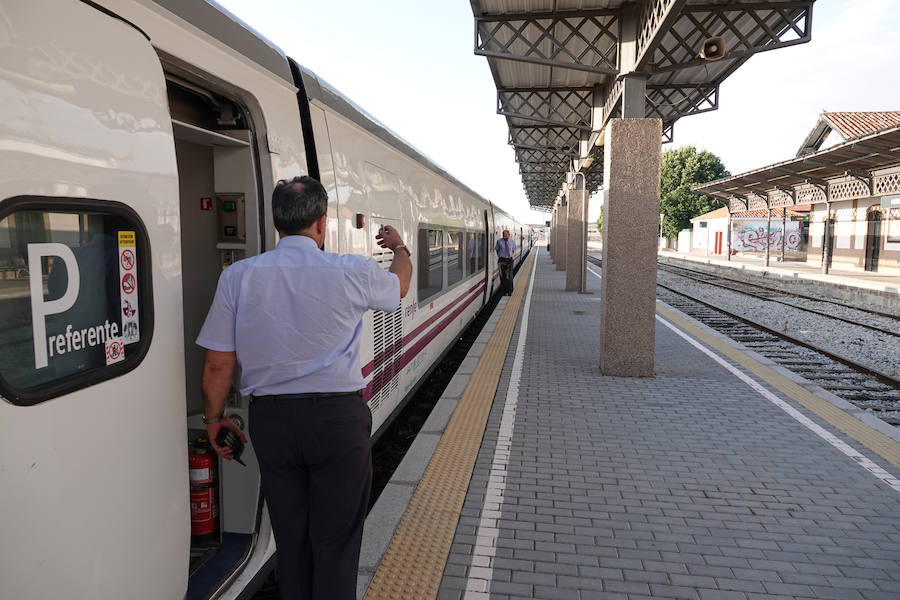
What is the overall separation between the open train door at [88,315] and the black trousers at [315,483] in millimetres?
334

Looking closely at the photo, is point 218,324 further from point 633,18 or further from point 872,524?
point 633,18

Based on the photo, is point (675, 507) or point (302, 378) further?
point (675, 507)

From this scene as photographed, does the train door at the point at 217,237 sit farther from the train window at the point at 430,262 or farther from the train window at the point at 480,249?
the train window at the point at 480,249

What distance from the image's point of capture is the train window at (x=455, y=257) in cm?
896

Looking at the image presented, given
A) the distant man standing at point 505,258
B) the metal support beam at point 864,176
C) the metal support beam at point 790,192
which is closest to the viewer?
the distant man standing at point 505,258

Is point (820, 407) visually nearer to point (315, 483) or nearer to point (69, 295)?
point (315, 483)

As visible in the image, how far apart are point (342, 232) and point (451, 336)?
564 cm

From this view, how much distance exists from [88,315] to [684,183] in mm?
64735

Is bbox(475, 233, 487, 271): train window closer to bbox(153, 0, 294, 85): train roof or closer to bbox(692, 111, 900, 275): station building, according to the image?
bbox(153, 0, 294, 85): train roof

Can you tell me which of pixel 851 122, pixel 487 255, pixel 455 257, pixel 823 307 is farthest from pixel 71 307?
pixel 851 122

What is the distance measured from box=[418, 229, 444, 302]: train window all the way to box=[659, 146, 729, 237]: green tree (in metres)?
56.4

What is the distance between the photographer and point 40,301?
1685mm

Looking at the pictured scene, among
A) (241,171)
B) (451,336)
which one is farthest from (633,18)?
(241,171)

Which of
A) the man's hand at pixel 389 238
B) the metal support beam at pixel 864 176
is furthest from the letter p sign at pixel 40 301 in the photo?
the metal support beam at pixel 864 176
